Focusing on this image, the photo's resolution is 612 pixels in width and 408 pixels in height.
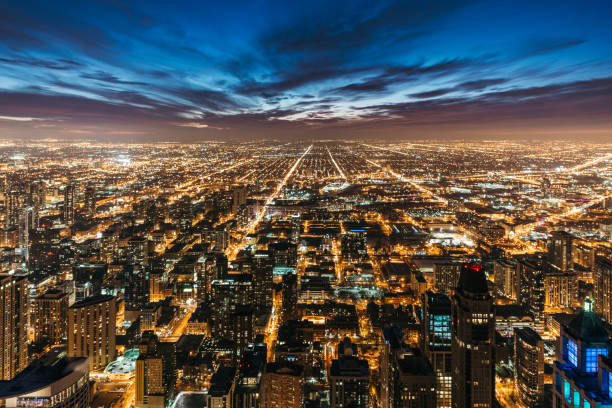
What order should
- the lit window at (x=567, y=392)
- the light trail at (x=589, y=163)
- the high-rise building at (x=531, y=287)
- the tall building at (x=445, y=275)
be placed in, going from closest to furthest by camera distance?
the lit window at (x=567, y=392) → the high-rise building at (x=531, y=287) → the tall building at (x=445, y=275) → the light trail at (x=589, y=163)

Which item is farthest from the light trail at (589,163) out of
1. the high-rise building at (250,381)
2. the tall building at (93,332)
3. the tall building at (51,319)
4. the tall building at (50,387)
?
the tall building at (51,319)

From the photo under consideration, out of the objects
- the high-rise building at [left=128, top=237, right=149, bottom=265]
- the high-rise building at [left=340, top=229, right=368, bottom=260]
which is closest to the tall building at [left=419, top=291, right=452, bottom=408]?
the high-rise building at [left=340, top=229, right=368, bottom=260]

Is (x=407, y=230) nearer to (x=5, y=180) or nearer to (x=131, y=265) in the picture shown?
(x=131, y=265)

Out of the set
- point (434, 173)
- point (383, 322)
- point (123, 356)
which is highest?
point (434, 173)

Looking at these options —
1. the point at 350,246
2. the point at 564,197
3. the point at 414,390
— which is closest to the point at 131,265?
the point at 350,246

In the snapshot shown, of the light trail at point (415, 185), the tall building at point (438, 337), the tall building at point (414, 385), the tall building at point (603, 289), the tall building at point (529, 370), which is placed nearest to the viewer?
the tall building at point (414, 385)

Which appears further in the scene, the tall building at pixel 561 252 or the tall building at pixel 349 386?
the tall building at pixel 561 252

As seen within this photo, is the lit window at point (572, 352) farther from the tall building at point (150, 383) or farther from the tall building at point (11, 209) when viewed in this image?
the tall building at point (11, 209)

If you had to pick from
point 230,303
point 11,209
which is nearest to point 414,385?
point 230,303
